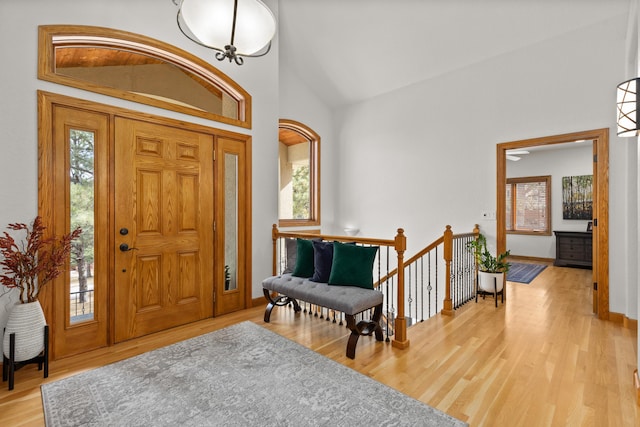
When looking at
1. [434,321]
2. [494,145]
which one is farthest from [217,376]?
[494,145]

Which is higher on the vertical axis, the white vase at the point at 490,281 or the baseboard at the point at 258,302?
the white vase at the point at 490,281

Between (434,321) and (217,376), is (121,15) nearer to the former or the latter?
(217,376)

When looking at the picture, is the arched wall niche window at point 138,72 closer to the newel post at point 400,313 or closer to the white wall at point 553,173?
the newel post at point 400,313

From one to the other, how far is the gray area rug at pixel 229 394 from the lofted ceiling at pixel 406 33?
433 centimetres

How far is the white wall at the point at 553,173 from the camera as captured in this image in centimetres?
714

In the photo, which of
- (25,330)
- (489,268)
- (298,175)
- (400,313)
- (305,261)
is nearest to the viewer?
(25,330)

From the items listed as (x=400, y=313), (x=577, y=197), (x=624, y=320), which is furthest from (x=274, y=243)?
(x=577, y=197)

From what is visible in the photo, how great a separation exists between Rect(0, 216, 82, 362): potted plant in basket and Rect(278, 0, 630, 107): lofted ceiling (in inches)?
164

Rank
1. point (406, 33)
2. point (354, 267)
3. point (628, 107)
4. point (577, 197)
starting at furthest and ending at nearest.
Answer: point (577, 197), point (406, 33), point (354, 267), point (628, 107)

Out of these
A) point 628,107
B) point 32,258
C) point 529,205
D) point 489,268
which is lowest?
point 489,268

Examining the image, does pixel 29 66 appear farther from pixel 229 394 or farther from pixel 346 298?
pixel 346 298

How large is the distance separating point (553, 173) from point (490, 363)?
7.05 metres

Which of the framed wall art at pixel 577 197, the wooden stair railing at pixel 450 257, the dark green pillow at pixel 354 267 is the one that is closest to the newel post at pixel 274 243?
the dark green pillow at pixel 354 267

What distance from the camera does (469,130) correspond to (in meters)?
4.61
